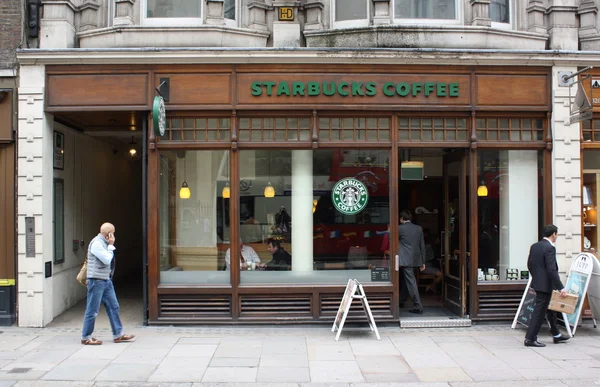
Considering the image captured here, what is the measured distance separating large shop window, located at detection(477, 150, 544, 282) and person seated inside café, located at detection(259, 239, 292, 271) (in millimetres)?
3508

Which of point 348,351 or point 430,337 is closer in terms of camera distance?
point 348,351

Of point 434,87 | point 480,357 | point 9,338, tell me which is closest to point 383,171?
point 434,87

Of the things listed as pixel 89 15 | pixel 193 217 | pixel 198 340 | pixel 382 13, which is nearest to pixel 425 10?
pixel 382 13

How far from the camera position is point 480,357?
711cm

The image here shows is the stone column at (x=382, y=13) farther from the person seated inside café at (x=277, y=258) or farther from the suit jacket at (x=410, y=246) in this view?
the person seated inside café at (x=277, y=258)

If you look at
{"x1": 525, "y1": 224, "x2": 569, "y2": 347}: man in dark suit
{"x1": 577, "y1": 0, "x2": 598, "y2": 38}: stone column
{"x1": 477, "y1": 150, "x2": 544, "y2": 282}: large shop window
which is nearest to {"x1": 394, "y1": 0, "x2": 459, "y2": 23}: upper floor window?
{"x1": 577, "y1": 0, "x2": 598, "y2": 38}: stone column

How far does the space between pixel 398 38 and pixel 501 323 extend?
210 inches

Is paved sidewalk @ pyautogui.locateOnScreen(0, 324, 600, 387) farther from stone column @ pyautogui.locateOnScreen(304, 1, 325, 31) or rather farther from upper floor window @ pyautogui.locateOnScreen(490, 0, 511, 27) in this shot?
upper floor window @ pyautogui.locateOnScreen(490, 0, 511, 27)

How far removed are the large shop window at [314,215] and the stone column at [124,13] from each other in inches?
122

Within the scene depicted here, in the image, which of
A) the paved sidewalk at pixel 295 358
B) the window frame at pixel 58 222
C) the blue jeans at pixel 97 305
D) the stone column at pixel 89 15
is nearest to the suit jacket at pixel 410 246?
the paved sidewalk at pixel 295 358

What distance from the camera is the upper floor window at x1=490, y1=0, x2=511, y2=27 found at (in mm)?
9477

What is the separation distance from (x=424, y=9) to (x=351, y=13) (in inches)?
53.1

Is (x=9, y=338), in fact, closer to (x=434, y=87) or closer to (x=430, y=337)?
(x=430, y=337)

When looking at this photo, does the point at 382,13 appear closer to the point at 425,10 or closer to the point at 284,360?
the point at 425,10
